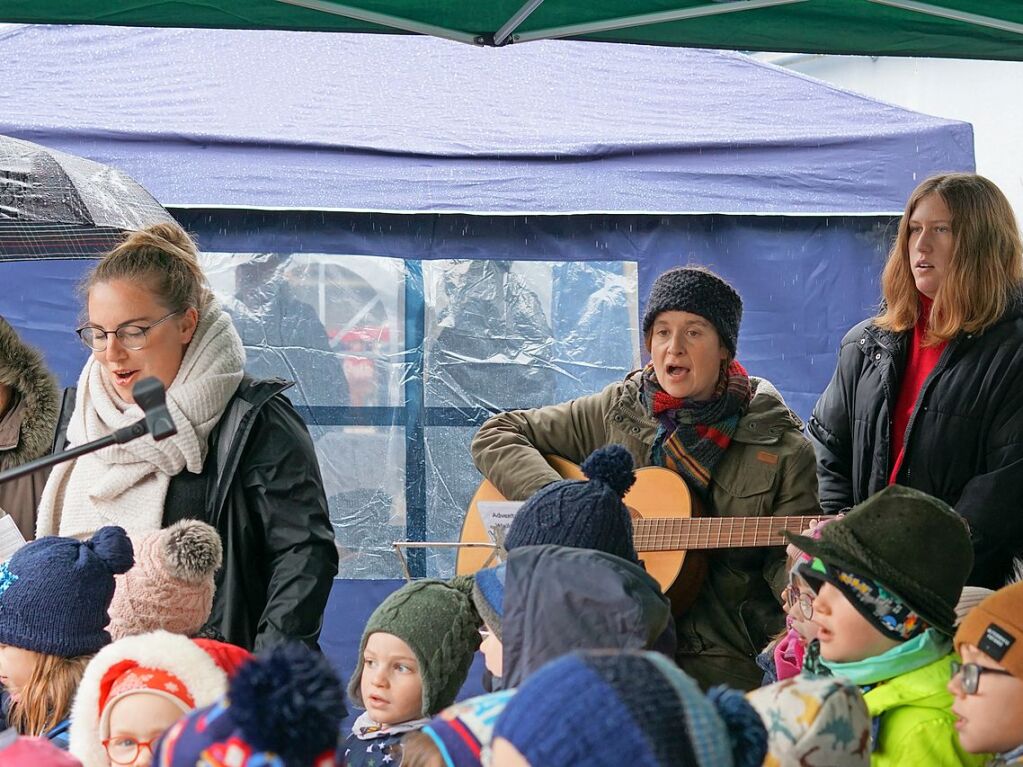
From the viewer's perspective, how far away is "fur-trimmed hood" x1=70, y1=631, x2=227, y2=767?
2225 millimetres

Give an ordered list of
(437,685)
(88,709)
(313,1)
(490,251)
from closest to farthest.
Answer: (88,709) → (437,685) → (313,1) → (490,251)

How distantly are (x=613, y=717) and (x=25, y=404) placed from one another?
3208 mm

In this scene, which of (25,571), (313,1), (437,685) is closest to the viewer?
(25,571)

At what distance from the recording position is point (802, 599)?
296 centimetres

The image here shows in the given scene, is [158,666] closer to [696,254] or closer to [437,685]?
[437,685]

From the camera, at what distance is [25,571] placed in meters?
2.65

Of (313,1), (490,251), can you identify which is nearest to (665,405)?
(313,1)

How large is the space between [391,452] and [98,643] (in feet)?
10.5

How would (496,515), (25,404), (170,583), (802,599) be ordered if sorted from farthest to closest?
(496,515)
(25,404)
(802,599)
(170,583)

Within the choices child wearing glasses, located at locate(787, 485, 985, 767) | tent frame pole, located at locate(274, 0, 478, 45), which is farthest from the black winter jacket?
tent frame pole, located at locate(274, 0, 478, 45)

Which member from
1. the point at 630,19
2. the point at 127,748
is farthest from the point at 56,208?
the point at 127,748

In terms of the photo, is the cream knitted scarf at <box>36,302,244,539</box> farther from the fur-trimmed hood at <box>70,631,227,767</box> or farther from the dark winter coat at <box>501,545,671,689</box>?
the dark winter coat at <box>501,545,671,689</box>

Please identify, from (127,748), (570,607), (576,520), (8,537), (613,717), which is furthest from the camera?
(8,537)

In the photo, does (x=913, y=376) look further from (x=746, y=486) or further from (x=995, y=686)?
(x=995, y=686)
